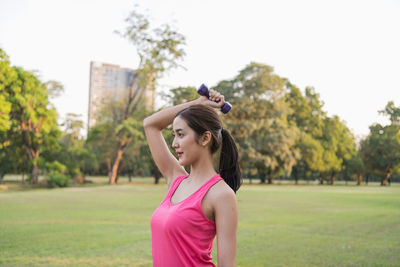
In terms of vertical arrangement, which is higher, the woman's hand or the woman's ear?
the woman's hand

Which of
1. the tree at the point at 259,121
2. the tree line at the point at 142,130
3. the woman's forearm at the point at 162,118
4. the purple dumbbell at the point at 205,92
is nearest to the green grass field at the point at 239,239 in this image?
the woman's forearm at the point at 162,118

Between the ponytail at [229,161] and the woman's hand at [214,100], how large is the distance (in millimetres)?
166

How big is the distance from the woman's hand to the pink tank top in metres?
0.49

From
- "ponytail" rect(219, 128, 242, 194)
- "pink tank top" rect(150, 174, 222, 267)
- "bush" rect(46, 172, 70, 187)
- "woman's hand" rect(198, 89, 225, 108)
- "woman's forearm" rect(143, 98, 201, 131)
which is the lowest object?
"bush" rect(46, 172, 70, 187)

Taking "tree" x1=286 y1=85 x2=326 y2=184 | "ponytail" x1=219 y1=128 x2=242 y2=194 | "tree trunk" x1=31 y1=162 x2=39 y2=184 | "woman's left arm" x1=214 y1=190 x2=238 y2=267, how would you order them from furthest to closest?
"tree" x1=286 y1=85 x2=326 y2=184 → "tree trunk" x1=31 y1=162 x2=39 y2=184 → "ponytail" x1=219 y1=128 x2=242 y2=194 → "woman's left arm" x1=214 y1=190 x2=238 y2=267

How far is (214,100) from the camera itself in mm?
2373

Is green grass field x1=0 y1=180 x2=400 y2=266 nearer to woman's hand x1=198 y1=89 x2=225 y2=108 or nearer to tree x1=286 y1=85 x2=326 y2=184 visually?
woman's hand x1=198 y1=89 x2=225 y2=108

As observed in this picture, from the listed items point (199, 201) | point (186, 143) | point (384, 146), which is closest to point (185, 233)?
point (199, 201)

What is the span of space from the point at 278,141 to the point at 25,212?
35075mm

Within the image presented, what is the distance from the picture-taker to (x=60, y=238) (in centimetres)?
941

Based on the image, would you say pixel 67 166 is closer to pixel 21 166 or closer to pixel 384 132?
pixel 21 166

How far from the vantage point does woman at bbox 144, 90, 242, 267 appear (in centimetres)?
190

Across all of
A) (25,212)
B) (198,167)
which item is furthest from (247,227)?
(198,167)

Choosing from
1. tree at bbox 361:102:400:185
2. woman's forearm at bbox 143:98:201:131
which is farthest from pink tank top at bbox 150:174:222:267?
tree at bbox 361:102:400:185
